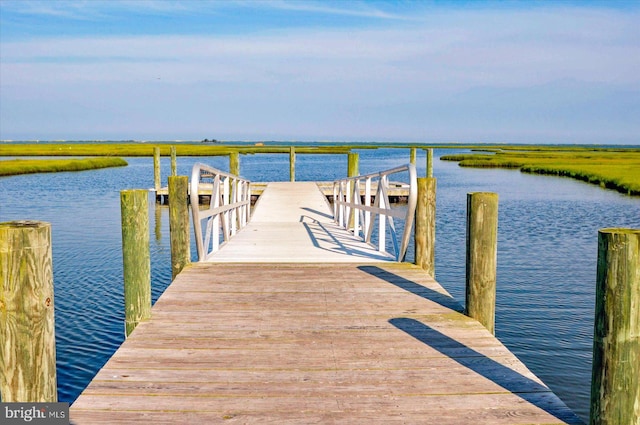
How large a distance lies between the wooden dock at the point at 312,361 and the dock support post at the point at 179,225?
13.8 inches

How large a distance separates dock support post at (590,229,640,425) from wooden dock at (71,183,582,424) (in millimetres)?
276

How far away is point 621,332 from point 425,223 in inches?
144

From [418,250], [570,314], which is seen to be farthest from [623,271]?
[570,314]

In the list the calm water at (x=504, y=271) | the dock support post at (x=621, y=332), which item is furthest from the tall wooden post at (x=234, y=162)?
the dock support post at (x=621, y=332)

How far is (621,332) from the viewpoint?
3.18 metres

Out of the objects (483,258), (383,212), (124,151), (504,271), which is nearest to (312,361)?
(483,258)

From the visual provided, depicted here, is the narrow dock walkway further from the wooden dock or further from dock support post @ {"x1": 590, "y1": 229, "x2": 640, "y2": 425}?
dock support post @ {"x1": 590, "y1": 229, "x2": 640, "y2": 425}

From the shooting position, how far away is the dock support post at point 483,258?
4.98 m

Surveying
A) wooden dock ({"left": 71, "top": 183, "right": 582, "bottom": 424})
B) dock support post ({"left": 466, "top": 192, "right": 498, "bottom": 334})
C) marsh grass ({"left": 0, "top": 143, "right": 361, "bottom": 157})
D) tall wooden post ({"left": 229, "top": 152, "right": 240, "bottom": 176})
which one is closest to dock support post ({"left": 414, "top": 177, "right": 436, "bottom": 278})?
wooden dock ({"left": 71, "top": 183, "right": 582, "bottom": 424})

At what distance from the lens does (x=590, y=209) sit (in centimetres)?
2239

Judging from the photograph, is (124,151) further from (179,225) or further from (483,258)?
(483,258)

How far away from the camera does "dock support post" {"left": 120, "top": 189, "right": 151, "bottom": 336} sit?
5.14 meters

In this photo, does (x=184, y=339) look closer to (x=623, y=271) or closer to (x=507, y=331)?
(x=623, y=271)

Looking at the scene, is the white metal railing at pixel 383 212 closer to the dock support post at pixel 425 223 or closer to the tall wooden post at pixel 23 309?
the dock support post at pixel 425 223
